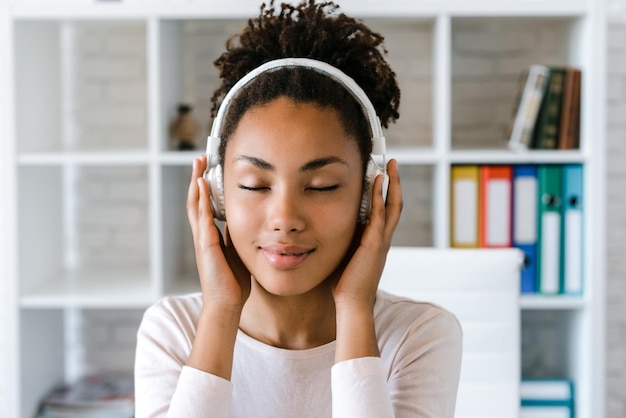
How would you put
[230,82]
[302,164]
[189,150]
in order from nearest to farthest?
[302,164]
[230,82]
[189,150]

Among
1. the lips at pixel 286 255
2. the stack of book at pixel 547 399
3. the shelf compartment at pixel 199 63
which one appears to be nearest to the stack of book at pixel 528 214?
the stack of book at pixel 547 399

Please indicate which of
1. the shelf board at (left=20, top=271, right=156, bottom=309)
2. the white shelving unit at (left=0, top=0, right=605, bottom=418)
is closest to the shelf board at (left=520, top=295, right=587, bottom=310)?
the white shelving unit at (left=0, top=0, right=605, bottom=418)

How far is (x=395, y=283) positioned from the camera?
5.87 feet

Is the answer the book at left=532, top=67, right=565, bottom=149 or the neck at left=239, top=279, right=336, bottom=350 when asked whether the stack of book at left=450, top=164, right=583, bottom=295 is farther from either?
the neck at left=239, top=279, right=336, bottom=350

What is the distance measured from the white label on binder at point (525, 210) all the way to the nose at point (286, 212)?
1.57 meters

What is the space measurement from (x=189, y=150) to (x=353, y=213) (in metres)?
1.57

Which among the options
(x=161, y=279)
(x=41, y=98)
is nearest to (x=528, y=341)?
(x=161, y=279)

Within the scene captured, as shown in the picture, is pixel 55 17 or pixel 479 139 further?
pixel 479 139

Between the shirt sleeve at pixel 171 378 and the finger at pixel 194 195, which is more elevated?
the finger at pixel 194 195

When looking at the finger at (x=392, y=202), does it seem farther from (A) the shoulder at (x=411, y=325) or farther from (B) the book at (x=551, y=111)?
(B) the book at (x=551, y=111)

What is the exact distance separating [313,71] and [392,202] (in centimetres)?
24

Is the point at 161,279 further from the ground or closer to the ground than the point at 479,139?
closer to the ground

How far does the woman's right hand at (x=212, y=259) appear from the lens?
1.29 metres

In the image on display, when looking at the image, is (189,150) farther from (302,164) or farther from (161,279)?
(302,164)
